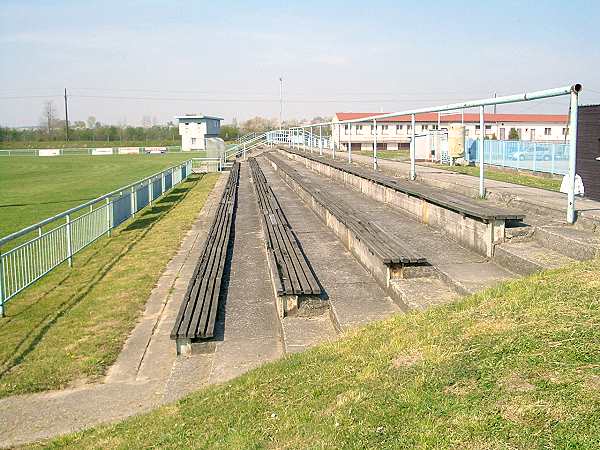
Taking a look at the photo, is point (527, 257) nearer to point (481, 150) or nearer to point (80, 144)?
point (481, 150)

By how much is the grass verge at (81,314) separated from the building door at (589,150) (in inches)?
355

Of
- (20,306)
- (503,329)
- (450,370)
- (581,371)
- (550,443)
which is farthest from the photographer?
(20,306)

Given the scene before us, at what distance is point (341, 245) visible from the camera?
10.4m

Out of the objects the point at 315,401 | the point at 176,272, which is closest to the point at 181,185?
the point at 176,272

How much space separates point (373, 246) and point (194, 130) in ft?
223

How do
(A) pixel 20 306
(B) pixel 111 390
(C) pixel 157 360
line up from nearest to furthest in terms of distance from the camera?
1. (B) pixel 111 390
2. (C) pixel 157 360
3. (A) pixel 20 306

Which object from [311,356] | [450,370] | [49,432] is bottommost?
[49,432]

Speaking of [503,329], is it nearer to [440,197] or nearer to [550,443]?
[550,443]

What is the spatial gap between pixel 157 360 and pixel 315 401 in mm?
2627

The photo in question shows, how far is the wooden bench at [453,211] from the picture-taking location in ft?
24.3

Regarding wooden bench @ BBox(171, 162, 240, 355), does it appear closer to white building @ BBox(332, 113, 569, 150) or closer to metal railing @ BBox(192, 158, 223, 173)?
metal railing @ BBox(192, 158, 223, 173)

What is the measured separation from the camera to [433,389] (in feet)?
11.6

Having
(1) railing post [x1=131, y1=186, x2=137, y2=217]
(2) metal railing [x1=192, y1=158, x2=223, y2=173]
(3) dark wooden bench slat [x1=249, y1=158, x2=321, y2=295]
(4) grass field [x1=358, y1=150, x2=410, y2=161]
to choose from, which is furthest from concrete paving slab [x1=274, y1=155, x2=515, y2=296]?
(2) metal railing [x1=192, y1=158, x2=223, y2=173]

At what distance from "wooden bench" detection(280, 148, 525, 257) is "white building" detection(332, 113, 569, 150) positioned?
2634cm
